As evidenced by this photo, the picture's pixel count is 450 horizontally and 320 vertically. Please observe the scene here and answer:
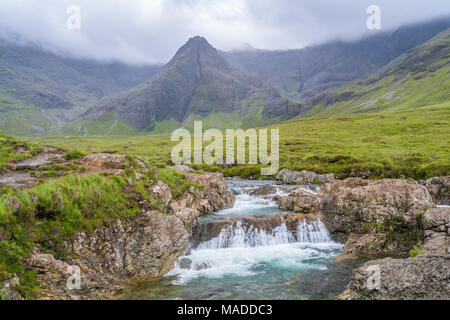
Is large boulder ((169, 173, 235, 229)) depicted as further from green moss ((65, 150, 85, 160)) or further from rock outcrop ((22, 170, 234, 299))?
green moss ((65, 150, 85, 160))

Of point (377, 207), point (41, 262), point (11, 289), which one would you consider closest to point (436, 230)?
point (377, 207)

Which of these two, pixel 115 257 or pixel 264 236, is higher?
pixel 115 257

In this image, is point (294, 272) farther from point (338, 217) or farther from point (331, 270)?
point (338, 217)

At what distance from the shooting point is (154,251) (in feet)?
60.3

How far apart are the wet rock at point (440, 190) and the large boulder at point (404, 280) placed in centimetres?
3233

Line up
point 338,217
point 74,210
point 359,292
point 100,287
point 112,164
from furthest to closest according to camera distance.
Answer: point 338,217 < point 112,164 < point 74,210 < point 100,287 < point 359,292

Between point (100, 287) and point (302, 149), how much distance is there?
93.5 meters

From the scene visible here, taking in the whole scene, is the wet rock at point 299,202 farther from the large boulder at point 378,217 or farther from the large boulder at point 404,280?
the large boulder at point 404,280

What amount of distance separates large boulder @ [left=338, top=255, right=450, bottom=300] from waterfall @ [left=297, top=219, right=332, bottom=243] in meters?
12.4

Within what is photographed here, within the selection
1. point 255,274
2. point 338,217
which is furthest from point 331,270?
point 338,217

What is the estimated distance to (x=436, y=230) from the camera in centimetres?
1994

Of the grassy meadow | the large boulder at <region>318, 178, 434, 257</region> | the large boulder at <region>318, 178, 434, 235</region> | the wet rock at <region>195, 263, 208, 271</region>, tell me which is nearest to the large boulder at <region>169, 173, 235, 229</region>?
the wet rock at <region>195, 263, 208, 271</region>

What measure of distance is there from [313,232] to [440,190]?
89.9 ft

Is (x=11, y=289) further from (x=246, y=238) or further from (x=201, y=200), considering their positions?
(x=201, y=200)
